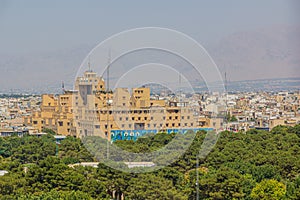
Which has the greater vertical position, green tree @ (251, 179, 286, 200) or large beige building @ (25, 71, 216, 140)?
large beige building @ (25, 71, 216, 140)

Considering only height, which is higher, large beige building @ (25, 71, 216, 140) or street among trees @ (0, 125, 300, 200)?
large beige building @ (25, 71, 216, 140)

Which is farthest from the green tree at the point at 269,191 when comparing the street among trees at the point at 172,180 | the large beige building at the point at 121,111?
the large beige building at the point at 121,111

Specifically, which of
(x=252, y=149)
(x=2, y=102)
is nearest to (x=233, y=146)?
(x=252, y=149)

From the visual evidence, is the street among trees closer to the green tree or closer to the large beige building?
the green tree

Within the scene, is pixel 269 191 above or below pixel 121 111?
below

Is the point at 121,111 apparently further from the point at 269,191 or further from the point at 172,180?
the point at 269,191

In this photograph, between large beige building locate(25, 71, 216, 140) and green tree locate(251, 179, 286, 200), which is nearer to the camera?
Result: green tree locate(251, 179, 286, 200)

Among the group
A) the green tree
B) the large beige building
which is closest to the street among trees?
the green tree

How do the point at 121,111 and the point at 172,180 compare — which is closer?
the point at 172,180

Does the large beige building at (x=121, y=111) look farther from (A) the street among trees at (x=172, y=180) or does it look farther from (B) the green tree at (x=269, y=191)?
(B) the green tree at (x=269, y=191)

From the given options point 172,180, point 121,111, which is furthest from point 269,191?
point 121,111

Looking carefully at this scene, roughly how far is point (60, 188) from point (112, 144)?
444cm

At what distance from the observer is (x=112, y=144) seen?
11922mm

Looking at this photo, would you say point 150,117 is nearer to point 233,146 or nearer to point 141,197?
point 233,146
